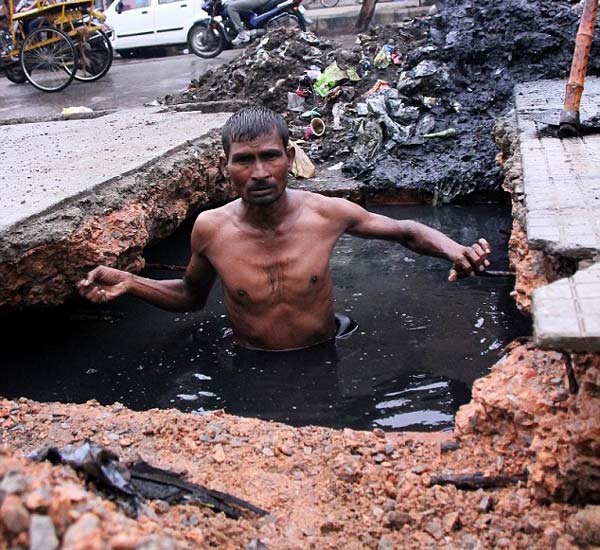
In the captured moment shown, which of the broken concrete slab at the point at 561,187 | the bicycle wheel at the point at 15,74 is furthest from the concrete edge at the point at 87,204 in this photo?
the bicycle wheel at the point at 15,74

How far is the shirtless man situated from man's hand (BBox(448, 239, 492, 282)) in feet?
0.55

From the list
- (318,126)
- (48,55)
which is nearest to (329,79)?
(318,126)

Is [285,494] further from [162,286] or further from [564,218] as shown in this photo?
[162,286]

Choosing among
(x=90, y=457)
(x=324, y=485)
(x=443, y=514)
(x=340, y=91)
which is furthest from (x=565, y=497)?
(x=340, y=91)

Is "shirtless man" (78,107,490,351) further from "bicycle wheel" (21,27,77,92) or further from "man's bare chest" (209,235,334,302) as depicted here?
"bicycle wheel" (21,27,77,92)

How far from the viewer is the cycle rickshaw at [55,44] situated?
12.8m

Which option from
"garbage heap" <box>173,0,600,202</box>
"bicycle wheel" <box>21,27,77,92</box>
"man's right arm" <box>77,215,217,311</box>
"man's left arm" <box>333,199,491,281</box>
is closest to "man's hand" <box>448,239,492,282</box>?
"man's left arm" <box>333,199,491,281</box>

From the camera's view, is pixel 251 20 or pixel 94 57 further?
pixel 251 20

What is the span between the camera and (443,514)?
2.33m

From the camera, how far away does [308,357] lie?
4203mm

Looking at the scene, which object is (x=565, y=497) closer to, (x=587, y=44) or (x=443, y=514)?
(x=443, y=514)

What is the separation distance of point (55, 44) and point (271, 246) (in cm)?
1059

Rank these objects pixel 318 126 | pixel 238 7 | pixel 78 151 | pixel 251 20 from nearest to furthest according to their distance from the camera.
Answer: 1. pixel 78 151
2. pixel 318 126
3. pixel 238 7
4. pixel 251 20

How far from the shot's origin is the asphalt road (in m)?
11.6
